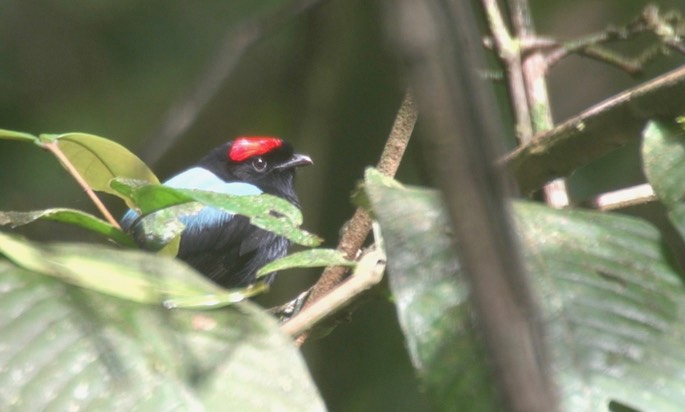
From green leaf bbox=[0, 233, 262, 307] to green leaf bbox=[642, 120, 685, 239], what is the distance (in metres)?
0.47

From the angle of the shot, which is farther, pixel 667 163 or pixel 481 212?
pixel 667 163

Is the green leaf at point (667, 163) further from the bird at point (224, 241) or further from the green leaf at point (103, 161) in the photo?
the bird at point (224, 241)

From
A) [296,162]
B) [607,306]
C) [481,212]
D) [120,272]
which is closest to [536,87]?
[607,306]

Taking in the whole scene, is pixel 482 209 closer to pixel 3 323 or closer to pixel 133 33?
pixel 3 323

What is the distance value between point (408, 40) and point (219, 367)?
0.66m

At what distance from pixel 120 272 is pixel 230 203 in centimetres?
25

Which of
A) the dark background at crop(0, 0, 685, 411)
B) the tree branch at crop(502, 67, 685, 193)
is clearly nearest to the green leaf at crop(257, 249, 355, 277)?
the tree branch at crop(502, 67, 685, 193)

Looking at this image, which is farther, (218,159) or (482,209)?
(218,159)

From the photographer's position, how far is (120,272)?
1150mm

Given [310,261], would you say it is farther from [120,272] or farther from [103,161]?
[103,161]

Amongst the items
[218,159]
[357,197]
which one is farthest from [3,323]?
[218,159]

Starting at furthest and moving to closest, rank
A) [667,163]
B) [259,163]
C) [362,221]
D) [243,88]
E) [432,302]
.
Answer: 1. [243,88]
2. [259,163]
3. [362,221]
4. [667,163]
5. [432,302]

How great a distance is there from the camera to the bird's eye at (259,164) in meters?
4.17

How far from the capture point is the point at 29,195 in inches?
170
